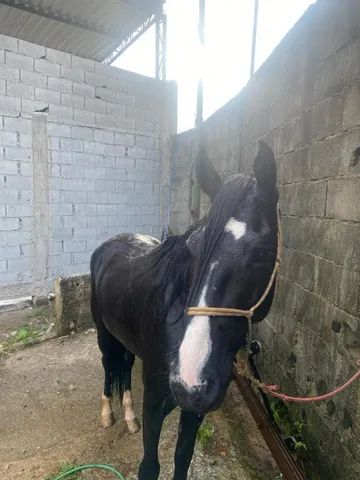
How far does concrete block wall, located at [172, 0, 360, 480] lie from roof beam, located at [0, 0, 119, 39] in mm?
5930

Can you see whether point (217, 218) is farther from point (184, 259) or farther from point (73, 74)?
point (73, 74)

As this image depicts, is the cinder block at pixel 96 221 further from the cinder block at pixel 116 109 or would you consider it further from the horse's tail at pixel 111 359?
the horse's tail at pixel 111 359

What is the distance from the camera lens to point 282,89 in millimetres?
2695

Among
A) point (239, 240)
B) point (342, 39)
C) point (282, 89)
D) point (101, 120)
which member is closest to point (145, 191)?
point (101, 120)

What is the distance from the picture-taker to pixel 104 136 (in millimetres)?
5746

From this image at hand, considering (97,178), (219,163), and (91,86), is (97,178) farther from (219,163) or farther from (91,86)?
(219,163)

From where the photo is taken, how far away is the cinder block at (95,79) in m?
5.50

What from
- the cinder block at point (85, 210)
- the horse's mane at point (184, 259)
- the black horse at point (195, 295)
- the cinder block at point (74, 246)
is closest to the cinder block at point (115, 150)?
the cinder block at point (85, 210)

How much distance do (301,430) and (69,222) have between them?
444 cm

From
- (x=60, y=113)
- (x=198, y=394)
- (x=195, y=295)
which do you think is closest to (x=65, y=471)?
(x=198, y=394)

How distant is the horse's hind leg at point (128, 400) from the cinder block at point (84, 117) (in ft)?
13.3

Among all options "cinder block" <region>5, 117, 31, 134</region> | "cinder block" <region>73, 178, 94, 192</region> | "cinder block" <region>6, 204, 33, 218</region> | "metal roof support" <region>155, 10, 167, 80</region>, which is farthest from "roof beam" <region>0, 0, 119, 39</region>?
"cinder block" <region>6, 204, 33, 218</region>

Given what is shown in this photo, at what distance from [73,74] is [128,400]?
4.81 meters

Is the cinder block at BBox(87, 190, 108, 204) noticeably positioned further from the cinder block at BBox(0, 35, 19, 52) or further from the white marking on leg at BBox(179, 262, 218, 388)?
the white marking on leg at BBox(179, 262, 218, 388)
